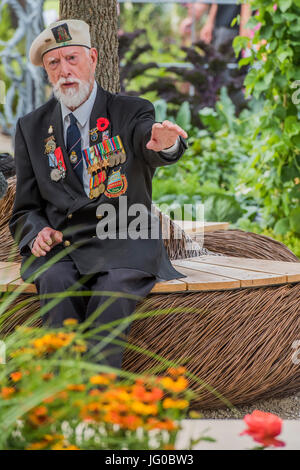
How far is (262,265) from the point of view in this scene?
3.12m

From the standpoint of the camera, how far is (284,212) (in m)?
5.24

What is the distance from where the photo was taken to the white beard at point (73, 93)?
268cm

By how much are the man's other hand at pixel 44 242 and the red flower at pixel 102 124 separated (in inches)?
16.9

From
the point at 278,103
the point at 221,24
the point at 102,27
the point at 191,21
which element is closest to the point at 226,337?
the point at 102,27

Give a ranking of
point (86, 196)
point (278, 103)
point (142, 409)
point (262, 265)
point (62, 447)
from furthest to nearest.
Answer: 1. point (278, 103)
2. point (262, 265)
3. point (86, 196)
4. point (62, 447)
5. point (142, 409)

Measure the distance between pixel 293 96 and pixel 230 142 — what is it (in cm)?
246

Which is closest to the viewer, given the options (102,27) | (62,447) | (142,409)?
(142,409)

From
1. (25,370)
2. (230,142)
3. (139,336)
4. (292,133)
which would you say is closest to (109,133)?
(139,336)

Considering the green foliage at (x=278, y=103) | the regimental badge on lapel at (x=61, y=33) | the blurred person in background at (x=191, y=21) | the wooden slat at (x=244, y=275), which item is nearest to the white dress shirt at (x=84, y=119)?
the regimental badge on lapel at (x=61, y=33)

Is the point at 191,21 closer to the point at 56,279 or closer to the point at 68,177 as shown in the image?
the point at 68,177

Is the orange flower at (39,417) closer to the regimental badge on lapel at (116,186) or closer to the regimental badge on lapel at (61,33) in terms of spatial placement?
the regimental badge on lapel at (116,186)

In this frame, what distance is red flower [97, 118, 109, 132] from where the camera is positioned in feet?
9.00

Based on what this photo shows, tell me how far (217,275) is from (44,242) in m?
0.69
